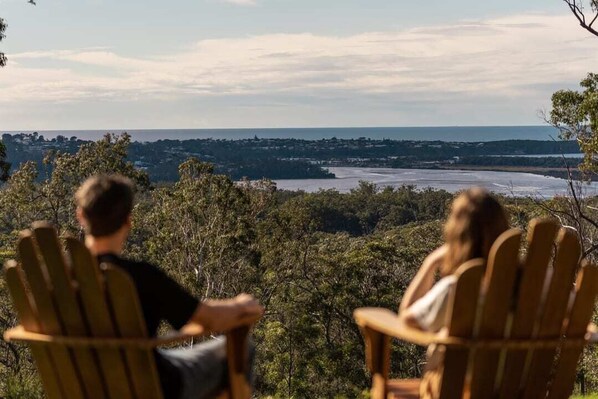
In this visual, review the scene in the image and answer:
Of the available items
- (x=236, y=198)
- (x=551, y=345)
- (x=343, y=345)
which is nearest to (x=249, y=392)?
(x=551, y=345)

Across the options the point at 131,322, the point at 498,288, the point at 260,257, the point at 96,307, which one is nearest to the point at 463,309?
the point at 498,288

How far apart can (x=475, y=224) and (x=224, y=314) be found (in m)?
1.01

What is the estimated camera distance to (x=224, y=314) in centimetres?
274

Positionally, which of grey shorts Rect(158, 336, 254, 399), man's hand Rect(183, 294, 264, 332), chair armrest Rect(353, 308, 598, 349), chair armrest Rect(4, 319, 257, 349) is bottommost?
grey shorts Rect(158, 336, 254, 399)

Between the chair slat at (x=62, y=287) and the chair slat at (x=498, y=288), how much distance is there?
144cm

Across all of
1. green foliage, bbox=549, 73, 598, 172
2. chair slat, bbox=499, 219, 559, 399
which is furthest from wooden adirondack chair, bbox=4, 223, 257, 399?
green foliage, bbox=549, 73, 598, 172

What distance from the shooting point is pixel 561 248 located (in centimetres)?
271

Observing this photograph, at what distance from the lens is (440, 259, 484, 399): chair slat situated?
2559 millimetres

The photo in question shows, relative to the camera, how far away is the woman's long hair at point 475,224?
2.74 m

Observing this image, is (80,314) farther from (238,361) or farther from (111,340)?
(238,361)

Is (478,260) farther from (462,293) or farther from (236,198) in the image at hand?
(236,198)

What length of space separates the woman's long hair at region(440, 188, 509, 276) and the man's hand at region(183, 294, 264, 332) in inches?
32.6

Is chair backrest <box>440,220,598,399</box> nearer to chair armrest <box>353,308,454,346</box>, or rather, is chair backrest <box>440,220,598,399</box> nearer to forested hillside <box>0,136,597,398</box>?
chair armrest <box>353,308,454,346</box>

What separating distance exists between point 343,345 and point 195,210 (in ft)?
21.3
